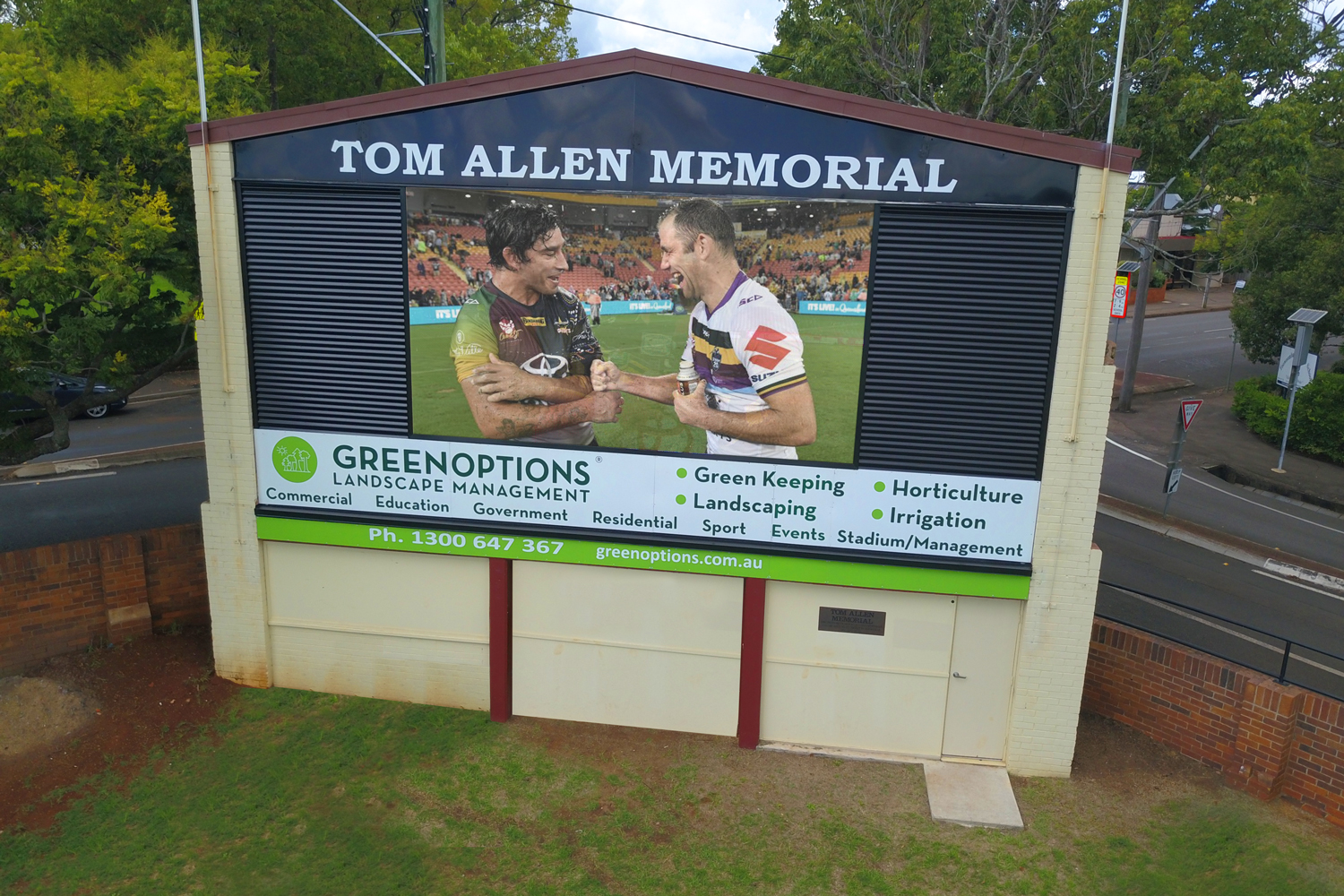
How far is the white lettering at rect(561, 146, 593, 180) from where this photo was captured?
9.63m

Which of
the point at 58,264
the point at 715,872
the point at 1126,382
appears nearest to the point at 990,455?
the point at 715,872

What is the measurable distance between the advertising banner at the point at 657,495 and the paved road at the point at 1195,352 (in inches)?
982

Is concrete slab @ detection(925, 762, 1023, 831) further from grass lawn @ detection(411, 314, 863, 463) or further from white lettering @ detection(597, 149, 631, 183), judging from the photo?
white lettering @ detection(597, 149, 631, 183)

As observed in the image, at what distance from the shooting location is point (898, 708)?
10516 mm

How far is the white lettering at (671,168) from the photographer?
9508 millimetres

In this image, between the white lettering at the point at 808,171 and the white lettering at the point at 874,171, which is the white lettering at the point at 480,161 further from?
the white lettering at the point at 874,171

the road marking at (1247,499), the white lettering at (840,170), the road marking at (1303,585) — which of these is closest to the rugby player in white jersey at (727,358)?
the white lettering at (840,170)

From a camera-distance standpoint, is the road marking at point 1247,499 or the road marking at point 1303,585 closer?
the road marking at point 1303,585

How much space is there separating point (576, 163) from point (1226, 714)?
9175 millimetres

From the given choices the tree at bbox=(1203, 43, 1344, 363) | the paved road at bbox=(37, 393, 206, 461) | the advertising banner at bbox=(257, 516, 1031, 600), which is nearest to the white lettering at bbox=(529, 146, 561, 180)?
the advertising banner at bbox=(257, 516, 1031, 600)

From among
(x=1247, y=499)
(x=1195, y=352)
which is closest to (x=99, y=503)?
(x=1247, y=499)

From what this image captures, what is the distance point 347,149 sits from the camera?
10023 mm

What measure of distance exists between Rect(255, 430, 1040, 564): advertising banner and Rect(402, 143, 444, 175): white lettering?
2926 mm

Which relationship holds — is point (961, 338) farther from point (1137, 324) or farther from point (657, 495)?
point (1137, 324)
